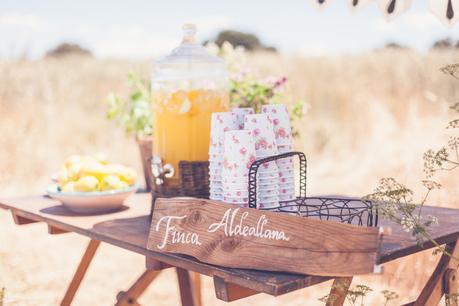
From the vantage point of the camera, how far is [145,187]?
8.91ft

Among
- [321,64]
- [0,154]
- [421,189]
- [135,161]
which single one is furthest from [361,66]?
[421,189]

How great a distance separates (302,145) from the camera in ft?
23.0

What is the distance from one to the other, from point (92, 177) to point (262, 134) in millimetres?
777

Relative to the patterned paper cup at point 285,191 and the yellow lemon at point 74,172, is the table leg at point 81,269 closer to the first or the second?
the yellow lemon at point 74,172

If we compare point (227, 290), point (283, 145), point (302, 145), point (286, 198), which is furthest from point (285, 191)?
point (302, 145)

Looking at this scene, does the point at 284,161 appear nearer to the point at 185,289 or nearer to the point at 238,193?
the point at 238,193

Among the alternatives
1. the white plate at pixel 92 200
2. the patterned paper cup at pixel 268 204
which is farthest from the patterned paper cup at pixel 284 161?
the white plate at pixel 92 200

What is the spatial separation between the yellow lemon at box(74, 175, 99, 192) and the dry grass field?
1.17m

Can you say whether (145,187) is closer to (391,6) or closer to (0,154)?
(391,6)

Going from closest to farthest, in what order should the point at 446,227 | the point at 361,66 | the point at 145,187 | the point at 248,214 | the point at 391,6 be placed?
the point at 248,214 < the point at 446,227 < the point at 391,6 < the point at 145,187 < the point at 361,66

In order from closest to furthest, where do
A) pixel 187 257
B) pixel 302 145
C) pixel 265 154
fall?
pixel 187 257
pixel 265 154
pixel 302 145

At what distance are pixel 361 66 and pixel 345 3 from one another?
11187 millimetres

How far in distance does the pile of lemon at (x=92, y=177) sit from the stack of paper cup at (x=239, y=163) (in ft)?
2.33

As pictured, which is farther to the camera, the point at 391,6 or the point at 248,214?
the point at 391,6
